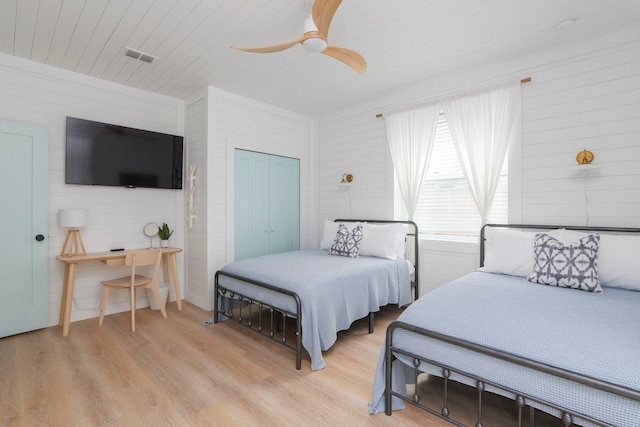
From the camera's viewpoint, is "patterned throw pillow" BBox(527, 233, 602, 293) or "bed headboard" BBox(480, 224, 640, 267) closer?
"patterned throw pillow" BBox(527, 233, 602, 293)

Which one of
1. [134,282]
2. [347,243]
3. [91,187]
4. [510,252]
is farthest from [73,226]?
[510,252]

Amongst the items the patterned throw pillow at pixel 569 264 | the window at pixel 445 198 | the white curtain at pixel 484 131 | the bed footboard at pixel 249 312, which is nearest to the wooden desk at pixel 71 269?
the bed footboard at pixel 249 312

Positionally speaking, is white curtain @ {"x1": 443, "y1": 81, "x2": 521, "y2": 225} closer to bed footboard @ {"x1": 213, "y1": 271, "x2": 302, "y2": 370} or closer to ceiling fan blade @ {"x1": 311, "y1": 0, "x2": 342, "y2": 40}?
ceiling fan blade @ {"x1": 311, "y1": 0, "x2": 342, "y2": 40}

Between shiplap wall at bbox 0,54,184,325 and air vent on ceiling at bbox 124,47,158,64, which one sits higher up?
air vent on ceiling at bbox 124,47,158,64

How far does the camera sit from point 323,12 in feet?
6.31

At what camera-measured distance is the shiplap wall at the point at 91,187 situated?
3137mm

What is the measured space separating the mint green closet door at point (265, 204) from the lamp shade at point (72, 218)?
1.64 meters

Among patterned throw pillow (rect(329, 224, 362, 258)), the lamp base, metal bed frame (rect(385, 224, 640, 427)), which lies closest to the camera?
metal bed frame (rect(385, 224, 640, 427))

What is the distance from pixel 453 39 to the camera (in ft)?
9.02

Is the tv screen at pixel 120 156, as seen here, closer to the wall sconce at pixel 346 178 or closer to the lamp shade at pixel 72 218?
the lamp shade at pixel 72 218

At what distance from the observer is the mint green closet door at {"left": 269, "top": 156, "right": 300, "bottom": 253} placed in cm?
450

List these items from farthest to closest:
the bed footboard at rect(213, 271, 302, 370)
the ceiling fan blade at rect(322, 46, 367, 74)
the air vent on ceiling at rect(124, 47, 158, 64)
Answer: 1. the air vent on ceiling at rect(124, 47, 158, 64)
2. the bed footboard at rect(213, 271, 302, 370)
3. the ceiling fan blade at rect(322, 46, 367, 74)

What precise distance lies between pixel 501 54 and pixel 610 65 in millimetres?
876

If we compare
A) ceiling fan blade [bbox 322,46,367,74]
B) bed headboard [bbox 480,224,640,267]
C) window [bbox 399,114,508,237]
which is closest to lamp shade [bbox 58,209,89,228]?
ceiling fan blade [bbox 322,46,367,74]
